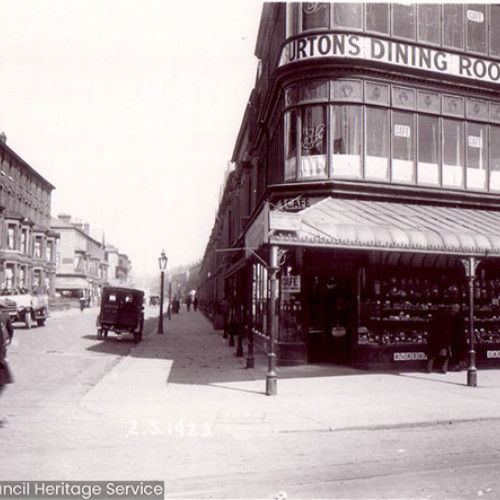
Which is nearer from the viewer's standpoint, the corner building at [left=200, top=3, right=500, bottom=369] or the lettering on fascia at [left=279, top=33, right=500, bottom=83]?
the corner building at [left=200, top=3, right=500, bottom=369]

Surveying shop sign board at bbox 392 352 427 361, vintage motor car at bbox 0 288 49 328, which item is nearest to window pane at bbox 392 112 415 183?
shop sign board at bbox 392 352 427 361

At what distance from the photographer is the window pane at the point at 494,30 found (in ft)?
58.6

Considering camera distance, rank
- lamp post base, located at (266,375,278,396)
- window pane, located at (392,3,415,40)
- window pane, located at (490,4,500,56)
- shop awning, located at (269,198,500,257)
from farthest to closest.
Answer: window pane, located at (490,4,500,56) → window pane, located at (392,3,415,40) → shop awning, located at (269,198,500,257) → lamp post base, located at (266,375,278,396)

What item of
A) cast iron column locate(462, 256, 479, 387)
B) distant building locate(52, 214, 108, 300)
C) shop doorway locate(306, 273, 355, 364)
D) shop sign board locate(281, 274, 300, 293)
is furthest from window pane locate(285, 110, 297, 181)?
distant building locate(52, 214, 108, 300)

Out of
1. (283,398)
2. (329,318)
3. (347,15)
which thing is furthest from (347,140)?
(283,398)

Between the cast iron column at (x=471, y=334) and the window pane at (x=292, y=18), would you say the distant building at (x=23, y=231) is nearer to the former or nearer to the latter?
the window pane at (x=292, y=18)

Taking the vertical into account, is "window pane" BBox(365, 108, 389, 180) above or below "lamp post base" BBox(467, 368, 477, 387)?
above

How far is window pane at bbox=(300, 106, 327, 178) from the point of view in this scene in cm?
1613

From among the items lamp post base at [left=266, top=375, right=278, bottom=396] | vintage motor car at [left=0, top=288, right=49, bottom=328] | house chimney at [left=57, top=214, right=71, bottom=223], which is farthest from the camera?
house chimney at [left=57, top=214, right=71, bottom=223]

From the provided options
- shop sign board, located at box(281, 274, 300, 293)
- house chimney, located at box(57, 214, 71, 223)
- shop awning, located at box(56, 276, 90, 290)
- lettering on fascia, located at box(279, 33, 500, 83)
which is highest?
house chimney, located at box(57, 214, 71, 223)

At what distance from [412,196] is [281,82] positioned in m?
4.77

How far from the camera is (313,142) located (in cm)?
1630

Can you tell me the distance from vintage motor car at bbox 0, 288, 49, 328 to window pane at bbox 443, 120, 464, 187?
2217 centimetres

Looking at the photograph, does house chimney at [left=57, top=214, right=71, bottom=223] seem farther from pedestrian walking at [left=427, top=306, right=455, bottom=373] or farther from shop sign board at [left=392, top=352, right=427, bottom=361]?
pedestrian walking at [left=427, top=306, right=455, bottom=373]
